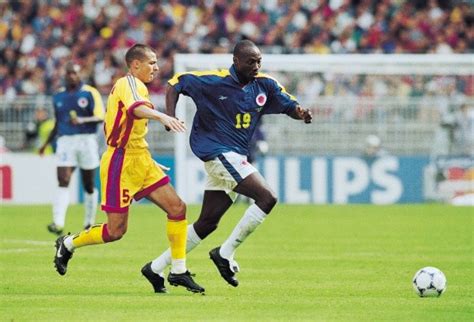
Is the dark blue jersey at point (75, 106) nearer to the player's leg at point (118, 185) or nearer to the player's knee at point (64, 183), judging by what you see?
the player's knee at point (64, 183)

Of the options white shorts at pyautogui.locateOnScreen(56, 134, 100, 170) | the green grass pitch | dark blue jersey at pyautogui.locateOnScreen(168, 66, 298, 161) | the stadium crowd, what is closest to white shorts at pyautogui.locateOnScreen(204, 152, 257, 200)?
dark blue jersey at pyautogui.locateOnScreen(168, 66, 298, 161)

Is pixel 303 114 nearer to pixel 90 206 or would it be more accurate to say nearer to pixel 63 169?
pixel 63 169

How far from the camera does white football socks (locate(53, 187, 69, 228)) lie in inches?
742

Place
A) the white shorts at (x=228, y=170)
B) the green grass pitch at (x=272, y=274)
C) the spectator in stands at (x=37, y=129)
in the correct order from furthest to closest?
the spectator in stands at (x=37, y=129) < the white shorts at (x=228, y=170) < the green grass pitch at (x=272, y=274)

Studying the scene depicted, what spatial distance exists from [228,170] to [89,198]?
8397 mm

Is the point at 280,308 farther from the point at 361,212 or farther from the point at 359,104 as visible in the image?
the point at 359,104

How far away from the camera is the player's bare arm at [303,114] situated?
12.3 meters

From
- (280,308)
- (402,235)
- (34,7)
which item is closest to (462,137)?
(402,235)

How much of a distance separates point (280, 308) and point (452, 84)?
19860 millimetres

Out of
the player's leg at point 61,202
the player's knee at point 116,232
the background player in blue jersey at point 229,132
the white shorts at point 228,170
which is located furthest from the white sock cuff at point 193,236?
the player's leg at point 61,202

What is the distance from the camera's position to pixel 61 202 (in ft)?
62.5

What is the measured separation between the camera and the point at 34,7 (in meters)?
34.0

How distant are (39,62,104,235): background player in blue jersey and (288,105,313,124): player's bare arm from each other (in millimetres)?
7417

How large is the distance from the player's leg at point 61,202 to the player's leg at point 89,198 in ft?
1.70
